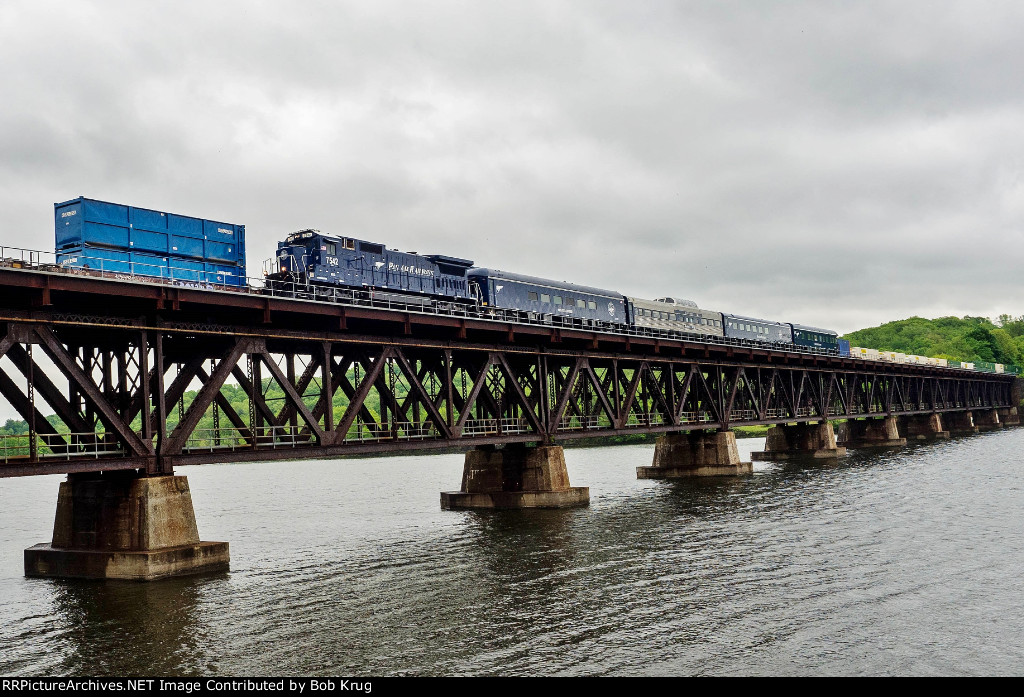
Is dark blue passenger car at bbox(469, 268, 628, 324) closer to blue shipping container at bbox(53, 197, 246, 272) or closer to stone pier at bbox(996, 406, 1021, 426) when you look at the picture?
blue shipping container at bbox(53, 197, 246, 272)

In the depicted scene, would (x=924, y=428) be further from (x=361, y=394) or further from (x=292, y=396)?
(x=292, y=396)

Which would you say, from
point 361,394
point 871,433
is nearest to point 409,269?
point 361,394

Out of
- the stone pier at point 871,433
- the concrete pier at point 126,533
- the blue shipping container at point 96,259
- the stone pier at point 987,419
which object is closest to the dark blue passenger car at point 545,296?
the blue shipping container at point 96,259

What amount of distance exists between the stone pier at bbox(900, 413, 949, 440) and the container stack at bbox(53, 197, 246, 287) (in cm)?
10741

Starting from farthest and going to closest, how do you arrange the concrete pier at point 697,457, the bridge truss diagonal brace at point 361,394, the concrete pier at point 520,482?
the concrete pier at point 697,457, the concrete pier at point 520,482, the bridge truss diagonal brace at point 361,394

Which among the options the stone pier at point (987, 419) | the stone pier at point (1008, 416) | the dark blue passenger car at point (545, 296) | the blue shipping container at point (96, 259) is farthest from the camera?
the stone pier at point (1008, 416)

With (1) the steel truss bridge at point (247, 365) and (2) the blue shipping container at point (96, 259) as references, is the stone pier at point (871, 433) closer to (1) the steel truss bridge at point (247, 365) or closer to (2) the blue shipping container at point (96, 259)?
(1) the steel truss bridge at point (247, 365)

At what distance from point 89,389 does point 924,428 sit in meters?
116

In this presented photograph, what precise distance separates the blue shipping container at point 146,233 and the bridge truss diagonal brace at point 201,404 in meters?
4.03

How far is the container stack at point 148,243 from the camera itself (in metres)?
29.4

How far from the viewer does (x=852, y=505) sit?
44.5m

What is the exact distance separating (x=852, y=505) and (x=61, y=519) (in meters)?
36.7

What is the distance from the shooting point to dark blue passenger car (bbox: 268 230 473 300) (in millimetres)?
40031

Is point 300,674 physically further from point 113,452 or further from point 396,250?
point 396,250
